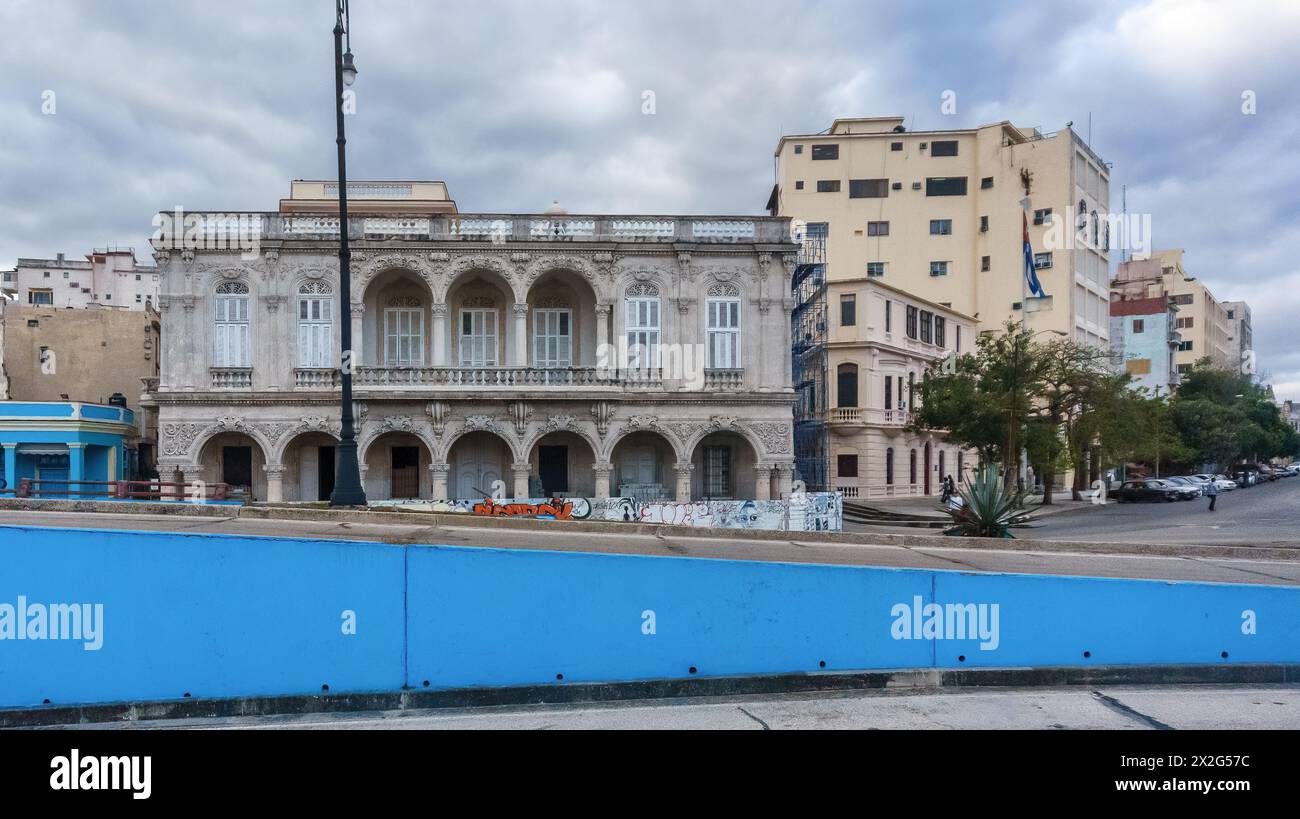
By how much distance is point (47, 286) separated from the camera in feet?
207

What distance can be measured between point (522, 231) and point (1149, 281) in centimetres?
8525

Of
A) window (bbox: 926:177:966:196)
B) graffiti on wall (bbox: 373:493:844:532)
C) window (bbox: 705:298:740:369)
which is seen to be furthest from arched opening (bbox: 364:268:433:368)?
window (bbox: 926:177:966:196)

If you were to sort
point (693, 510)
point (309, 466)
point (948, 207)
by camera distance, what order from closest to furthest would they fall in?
1. point (693, 510)
2. point (309, 466)
3. point (948, 207)

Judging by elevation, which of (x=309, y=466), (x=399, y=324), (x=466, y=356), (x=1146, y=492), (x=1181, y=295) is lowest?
(x=1146, y=492)

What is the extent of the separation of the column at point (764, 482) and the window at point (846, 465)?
43.4 ft

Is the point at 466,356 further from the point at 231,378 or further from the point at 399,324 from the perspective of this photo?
the point at 231,378

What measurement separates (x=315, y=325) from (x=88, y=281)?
48407 millimetres

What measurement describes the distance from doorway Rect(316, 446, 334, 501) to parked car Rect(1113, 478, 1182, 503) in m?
40.3

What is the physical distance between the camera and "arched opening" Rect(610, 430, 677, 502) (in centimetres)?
3075

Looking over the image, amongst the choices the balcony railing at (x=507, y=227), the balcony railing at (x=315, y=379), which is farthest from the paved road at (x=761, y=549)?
the balcony railing at (x=507, y=227)

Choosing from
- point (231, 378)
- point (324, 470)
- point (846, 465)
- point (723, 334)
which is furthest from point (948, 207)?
point (231, 378)

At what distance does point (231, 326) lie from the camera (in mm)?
28516
